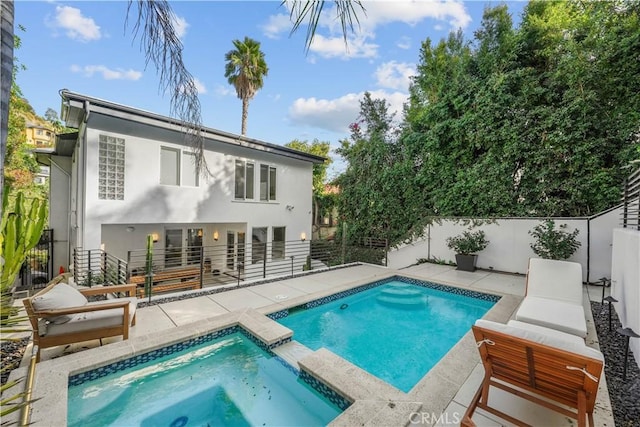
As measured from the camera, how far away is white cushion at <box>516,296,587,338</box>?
3.43 metres

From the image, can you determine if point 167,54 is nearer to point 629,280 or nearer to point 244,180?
point 629,280

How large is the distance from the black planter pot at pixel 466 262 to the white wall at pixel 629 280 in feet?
12.1

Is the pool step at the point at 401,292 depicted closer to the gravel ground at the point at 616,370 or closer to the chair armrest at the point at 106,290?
the gravel ground at the point at 616,370

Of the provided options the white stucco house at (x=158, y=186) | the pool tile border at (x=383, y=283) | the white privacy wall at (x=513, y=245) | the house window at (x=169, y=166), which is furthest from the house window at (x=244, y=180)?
the white privacy wall at (x=513, y=245)

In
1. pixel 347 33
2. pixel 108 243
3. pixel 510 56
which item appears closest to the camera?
pixel 347 33

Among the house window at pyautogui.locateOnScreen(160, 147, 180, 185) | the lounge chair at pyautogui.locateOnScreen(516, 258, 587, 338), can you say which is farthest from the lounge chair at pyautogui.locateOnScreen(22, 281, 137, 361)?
the lounge chair at pyautogui.locateOnScreen(516, 258, 587, 338)

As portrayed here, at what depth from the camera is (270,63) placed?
15383mm

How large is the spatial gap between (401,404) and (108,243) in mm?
10909

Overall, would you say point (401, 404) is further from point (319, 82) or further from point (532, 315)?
point (319, 82)

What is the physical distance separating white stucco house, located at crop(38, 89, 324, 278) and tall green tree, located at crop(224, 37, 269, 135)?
6.60 metres

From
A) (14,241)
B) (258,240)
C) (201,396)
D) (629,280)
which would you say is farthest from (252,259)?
(629,280)

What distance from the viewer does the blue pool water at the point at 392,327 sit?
3986 mm

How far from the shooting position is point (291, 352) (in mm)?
3758

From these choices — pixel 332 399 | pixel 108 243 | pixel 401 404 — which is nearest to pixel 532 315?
pixel 401 404
